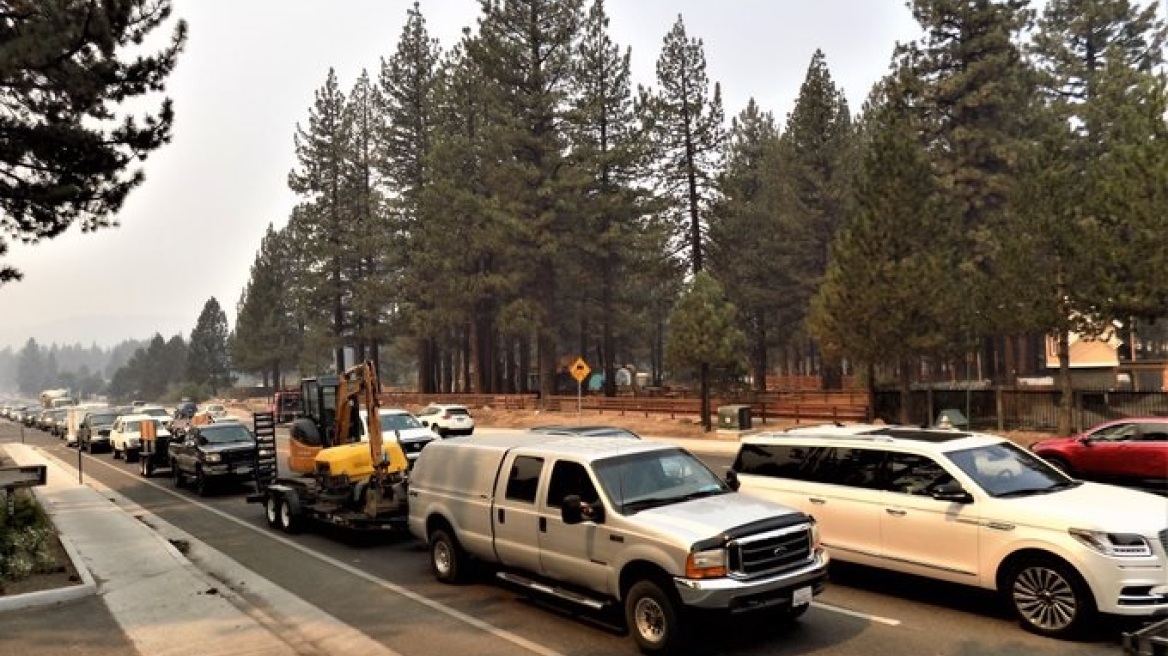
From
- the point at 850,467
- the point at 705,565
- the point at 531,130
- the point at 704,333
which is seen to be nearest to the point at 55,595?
the point at 705,565

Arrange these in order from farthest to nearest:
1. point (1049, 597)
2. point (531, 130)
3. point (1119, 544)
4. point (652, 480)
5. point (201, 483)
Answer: point (531, 130) < point (201, 483) < point (652, 480) < point (1049, 597) < point (1119, 544)

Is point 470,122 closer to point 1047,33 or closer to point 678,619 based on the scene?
point 1047,33

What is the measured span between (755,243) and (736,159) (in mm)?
15126

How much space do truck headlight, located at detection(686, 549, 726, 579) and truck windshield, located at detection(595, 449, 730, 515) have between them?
99 centimetres

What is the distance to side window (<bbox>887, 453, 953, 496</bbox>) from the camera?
875 cm

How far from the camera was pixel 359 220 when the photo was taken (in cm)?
6519

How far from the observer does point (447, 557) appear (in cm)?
1047

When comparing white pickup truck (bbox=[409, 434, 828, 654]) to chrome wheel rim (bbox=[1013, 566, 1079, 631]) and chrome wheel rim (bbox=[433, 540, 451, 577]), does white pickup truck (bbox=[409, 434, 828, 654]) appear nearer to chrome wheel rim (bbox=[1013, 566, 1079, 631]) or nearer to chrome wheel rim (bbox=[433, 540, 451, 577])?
chrome wheel rim (bbox=[433, 540, 451, 577])

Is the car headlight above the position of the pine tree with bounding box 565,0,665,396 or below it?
below

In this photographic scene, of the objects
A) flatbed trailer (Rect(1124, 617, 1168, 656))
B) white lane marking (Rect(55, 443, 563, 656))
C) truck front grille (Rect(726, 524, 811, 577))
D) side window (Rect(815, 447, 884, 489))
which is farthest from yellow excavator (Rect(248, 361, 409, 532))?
flatbed trailer (Rect(1124, 617, 1168, 656))

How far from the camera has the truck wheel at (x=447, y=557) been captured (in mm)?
10312

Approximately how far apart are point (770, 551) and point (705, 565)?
719 millimetres

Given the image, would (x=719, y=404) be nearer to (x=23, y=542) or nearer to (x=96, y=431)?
(x=96, y=431)

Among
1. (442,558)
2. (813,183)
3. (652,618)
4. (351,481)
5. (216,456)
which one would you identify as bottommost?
(442,558)
